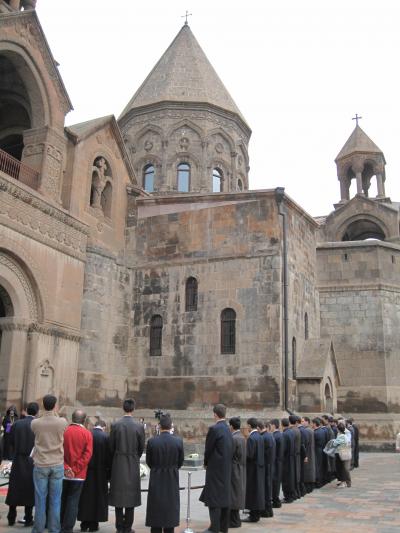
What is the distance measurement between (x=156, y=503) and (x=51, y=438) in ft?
4.68

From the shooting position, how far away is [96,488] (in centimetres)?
714

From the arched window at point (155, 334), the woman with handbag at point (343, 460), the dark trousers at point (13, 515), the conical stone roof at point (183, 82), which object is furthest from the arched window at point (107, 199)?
the dark trousers at point (13, 515)

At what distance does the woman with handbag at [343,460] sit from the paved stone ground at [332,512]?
20 cm

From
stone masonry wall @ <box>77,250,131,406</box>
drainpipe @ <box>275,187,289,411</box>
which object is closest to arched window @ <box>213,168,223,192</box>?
drainpipe @ <box>275,187,289,411</box>

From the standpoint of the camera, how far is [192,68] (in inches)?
1158

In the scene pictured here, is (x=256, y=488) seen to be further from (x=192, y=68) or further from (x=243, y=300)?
(x=192, y=68)

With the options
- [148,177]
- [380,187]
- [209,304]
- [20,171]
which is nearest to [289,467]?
[209,304]

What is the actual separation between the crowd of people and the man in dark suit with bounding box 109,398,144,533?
0.01 metres

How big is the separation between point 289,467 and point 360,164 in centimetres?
2260

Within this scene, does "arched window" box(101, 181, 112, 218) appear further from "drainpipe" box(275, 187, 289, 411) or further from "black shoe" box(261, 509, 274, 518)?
"black shoe" box(261, 509, 274, 518)

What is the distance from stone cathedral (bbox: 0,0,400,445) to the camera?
15.2 m

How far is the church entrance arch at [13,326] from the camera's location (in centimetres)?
1402

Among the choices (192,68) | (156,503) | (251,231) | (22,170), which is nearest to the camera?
(156,503)

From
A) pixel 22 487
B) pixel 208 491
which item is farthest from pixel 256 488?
pixel 22 487
